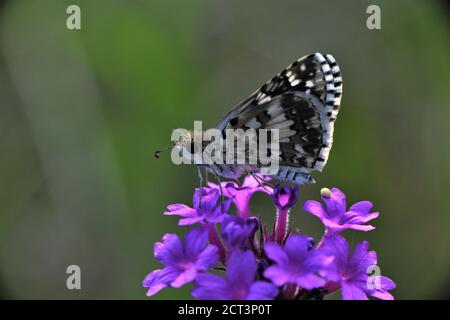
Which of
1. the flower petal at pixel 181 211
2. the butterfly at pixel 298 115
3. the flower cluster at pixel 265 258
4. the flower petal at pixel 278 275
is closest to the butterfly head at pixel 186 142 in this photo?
the butterfly at pixel 298 115

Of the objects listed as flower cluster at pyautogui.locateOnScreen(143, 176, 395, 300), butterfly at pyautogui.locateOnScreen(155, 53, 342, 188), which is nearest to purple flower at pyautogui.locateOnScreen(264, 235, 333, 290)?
flower cluster at pyautogui.locateOnScreen(143, 176, 395, 300)

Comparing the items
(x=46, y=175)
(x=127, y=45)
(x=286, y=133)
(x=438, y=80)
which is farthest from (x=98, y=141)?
(x=438, y=80)

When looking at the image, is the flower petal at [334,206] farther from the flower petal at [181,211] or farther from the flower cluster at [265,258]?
the flower petal at [181,211]

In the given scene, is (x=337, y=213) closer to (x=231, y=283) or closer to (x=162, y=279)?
(x=231, y=283)

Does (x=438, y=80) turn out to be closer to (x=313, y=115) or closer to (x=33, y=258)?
(x=313, y=115)

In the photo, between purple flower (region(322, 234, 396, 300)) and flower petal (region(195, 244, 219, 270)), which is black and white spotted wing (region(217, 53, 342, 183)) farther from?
flower petal (region(195, 244, 219, 270))
